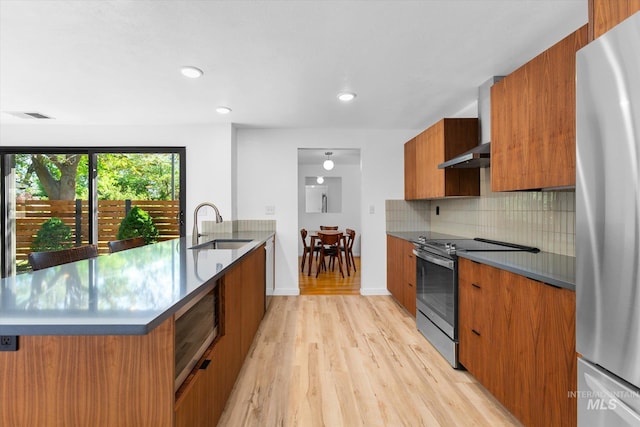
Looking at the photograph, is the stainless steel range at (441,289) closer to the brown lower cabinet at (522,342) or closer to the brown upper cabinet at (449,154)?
the brown lower cabinet at (522,342)

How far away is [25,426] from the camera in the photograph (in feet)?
3.11

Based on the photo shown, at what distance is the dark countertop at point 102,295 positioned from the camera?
2.66 feet

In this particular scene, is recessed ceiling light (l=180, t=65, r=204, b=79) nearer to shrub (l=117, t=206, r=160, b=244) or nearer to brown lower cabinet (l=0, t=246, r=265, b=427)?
brown lower cabinet (l=0, t=246, r=265, b=427)

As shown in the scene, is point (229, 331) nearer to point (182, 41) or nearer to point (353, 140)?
point (182, 41)

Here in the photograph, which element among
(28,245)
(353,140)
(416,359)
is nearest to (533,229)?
(416,359)

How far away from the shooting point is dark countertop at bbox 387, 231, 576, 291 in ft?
4.67

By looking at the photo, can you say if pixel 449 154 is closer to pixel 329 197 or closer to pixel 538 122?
pixel 538 122

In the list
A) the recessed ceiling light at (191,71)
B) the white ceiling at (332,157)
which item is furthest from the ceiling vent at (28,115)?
the white ceiling at (332,157)

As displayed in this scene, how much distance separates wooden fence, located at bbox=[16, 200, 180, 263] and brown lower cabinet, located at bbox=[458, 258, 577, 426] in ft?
12.0

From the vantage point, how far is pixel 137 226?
4105 millimetres

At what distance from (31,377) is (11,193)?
15.5 ft

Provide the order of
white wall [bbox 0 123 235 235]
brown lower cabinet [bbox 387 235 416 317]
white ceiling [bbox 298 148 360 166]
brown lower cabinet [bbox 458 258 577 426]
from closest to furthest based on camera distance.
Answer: brown lower cabinet [bbox 458 258 577 426] → brown lower cabinet [bbox 387 235 416 317] → white wall [bbox 0 123 235 235] → white ceiling [bbox 298 148 360 166]

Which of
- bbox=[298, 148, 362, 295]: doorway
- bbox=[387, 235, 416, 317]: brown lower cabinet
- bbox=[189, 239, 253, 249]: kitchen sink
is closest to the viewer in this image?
bbox=[189, 239, 253, 249]: kitchen sink

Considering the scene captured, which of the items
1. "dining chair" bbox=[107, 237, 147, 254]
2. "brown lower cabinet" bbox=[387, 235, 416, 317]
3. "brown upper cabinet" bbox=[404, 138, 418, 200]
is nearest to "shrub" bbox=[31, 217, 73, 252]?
"dining chair" bbox=[107, 237, 147, 254]
